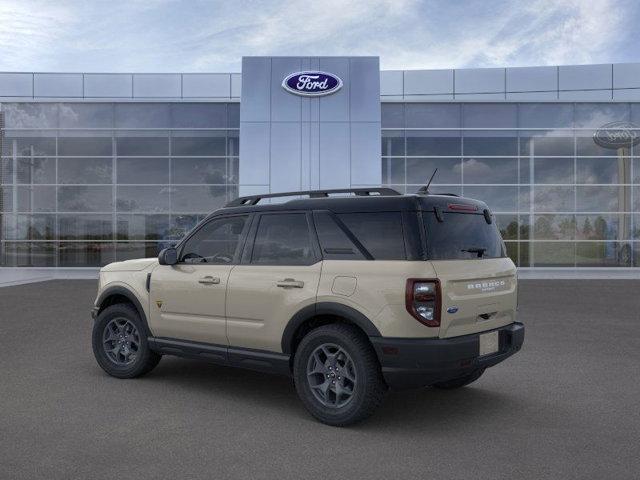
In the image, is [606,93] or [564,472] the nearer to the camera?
[564,472]

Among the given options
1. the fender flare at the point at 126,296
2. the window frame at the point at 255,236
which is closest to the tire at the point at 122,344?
the fender flare at the point at 126,296

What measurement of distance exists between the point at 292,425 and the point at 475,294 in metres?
1.78

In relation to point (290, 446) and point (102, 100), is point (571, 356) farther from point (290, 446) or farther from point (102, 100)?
point (102, 100)

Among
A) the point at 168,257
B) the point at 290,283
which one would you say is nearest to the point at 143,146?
the point at 168,257

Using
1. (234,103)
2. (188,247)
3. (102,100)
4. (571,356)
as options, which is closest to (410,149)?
(234,103)

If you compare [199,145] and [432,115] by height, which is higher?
[432,115]

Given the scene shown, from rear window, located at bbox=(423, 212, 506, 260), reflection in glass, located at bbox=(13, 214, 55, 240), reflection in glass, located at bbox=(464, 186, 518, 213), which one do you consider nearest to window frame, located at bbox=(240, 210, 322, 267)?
rear window, located at bbox=(423, 212, 506, 260)

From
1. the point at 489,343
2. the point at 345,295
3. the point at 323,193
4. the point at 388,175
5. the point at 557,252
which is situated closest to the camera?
the point at 345,295

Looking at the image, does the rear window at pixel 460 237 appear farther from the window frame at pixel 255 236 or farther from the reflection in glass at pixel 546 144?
the reflection in glass at pixel 546 144

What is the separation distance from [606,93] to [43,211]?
91.5ft

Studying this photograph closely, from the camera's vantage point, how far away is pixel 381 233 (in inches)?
183

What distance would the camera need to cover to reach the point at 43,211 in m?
26.2

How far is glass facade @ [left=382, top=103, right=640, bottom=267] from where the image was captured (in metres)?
25.9

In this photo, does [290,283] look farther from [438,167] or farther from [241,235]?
[438,167]
